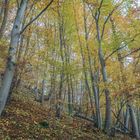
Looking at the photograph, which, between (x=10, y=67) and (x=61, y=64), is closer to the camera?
(x=10, y=67)

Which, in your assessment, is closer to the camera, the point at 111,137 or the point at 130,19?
the point at 111,137

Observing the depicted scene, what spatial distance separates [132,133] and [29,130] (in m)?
8.45

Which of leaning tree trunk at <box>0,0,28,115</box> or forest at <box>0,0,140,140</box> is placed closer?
leaning tree trunk at <box>0,0,28,115</box>

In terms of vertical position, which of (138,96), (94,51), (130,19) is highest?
Result: (130,19)

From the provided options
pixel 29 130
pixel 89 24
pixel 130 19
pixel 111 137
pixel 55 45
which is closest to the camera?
pixel 29 130

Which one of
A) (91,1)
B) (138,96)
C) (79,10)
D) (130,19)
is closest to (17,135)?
(138,96)

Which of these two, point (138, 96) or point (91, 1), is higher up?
point (91, 1)

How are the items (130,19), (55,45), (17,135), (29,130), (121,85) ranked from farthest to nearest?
(55,45) < (130,19) < (121,85) < (29,130) < (17,135)

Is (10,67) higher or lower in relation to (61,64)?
lower

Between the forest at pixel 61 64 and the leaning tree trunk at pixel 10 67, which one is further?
the forest at pixel 61 64

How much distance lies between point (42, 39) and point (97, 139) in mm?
9652

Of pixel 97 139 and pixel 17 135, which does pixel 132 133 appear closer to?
pixel 97 139

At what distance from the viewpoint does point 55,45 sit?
17656 millimetres

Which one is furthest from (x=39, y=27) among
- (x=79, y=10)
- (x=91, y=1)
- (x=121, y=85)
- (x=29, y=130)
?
(x=29, y=130)
